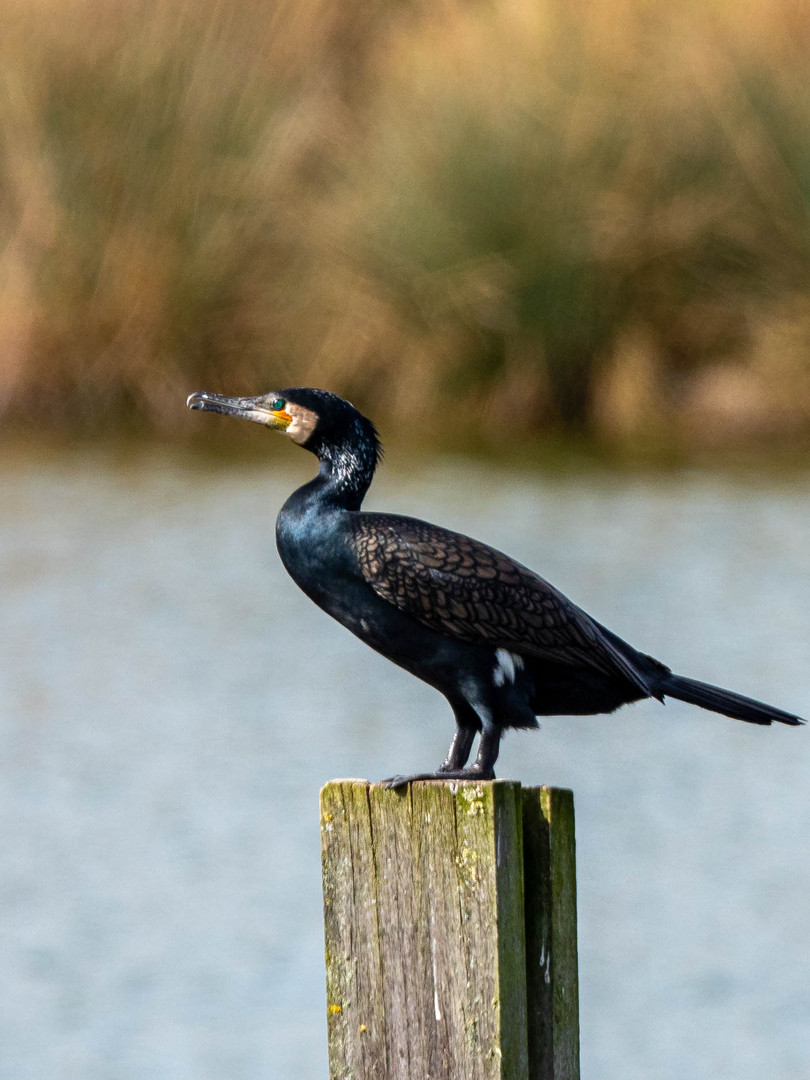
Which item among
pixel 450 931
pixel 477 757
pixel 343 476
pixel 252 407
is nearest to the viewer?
pixel 450 931

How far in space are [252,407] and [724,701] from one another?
103cm

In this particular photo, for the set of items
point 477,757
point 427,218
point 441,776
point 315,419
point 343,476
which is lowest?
point 441,776

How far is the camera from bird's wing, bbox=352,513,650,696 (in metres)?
3.35

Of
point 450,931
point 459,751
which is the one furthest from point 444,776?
point 459,751

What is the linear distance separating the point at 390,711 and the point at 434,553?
16.8 feet

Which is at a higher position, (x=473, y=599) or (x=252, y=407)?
(x=252, y=407)

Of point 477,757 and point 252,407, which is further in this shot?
point 252,407

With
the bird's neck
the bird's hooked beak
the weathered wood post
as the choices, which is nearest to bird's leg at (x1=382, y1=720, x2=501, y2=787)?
the weathered wood post

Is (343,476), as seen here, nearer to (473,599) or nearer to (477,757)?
(473,599)

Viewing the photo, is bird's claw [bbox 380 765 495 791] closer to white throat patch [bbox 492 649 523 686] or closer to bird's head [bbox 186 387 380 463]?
white throat patch [bbox 492 649 523 686]

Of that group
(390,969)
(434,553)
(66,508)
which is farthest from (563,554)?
(390,969)

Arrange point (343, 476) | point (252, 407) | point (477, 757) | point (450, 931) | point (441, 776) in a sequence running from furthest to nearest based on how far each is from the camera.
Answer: point (252, 407), point (343, 476), point (477, 757), point (441, 776), point (450, 931)

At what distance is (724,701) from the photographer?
11.1 feet

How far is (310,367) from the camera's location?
A: 1520 centimetres
